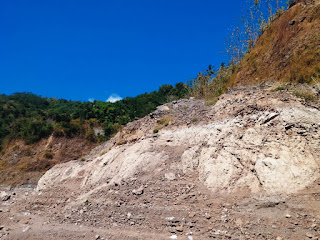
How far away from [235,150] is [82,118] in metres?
26.6

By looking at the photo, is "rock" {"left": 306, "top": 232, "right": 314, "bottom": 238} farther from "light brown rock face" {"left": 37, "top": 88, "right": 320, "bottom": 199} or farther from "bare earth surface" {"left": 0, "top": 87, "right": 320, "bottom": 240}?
"light brown rock face" {"left": 37, "top": 88, "right": 320, "bottom": 199}

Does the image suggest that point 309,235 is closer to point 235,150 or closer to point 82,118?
point 235,150

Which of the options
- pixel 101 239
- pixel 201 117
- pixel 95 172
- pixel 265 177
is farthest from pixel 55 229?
pixel 201 117

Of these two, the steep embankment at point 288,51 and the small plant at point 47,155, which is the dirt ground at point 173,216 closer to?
the steep embankment at point 288,51

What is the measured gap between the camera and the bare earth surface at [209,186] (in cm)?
570

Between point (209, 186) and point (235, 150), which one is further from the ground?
point (235, 150)

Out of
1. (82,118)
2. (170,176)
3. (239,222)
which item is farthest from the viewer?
(82,118)

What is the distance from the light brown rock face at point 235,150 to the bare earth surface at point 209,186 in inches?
1.2

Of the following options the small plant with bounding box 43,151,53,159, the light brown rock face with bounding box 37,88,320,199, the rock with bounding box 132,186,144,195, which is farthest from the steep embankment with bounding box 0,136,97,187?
the rock with bounding box 132,186,144,195

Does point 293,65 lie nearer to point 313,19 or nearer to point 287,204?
point 313,19

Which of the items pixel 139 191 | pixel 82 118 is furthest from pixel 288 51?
pixel 82 118

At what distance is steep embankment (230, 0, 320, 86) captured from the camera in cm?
1096

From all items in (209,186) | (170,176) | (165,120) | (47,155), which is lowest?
(209,186)

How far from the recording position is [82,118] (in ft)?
102
